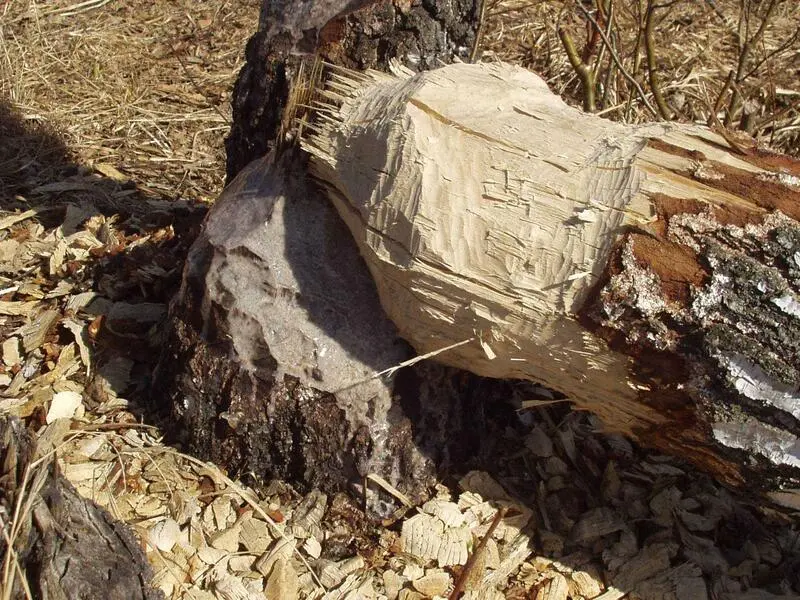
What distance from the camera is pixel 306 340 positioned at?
1.99 meters

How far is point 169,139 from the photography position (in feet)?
12.8

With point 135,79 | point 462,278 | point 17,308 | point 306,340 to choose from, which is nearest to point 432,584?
point 306,340

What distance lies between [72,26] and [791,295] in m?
4.22

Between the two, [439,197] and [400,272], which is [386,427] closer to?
[400,272]

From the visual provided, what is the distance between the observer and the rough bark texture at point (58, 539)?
153 cm

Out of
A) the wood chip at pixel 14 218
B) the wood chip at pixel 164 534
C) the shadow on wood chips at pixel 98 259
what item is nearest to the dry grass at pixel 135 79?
the shadow on wood chips at pixel 98 259

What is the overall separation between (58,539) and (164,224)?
5.41 feet

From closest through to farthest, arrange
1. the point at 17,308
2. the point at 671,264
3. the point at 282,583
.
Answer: the point at 671,264 → the point at 282,583 → the point at 17,308

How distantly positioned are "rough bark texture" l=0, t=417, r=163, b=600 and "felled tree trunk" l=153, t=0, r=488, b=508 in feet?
1.53

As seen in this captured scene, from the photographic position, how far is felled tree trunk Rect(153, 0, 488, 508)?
200 centimetres

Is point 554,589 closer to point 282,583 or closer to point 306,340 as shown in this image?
point 282,583

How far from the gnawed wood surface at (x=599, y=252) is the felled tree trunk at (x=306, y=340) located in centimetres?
19

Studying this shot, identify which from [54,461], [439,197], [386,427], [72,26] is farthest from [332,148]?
[72,26]

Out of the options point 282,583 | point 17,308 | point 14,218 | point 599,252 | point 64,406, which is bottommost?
point 282,583
